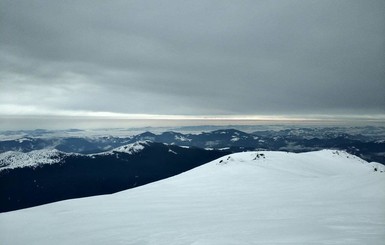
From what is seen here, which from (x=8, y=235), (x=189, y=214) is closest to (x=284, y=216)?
(x=189, y=214)

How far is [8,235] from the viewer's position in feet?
36.2

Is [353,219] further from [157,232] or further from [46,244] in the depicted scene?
[46,244]

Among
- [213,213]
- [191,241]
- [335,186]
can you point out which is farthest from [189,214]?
[335,186]

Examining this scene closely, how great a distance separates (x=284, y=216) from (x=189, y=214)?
4898 millimetres

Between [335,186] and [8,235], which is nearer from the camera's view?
[8,235]

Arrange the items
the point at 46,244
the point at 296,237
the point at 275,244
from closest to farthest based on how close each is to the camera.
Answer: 1. the point at 275,244
2. the point at 296,237
3. the point at 46,244

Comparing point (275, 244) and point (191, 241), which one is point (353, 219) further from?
point (191, 241)

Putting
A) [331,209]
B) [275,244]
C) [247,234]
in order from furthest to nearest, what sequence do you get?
[331,209] → [247,234] → [275,244]

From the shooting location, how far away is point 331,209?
1198 cm

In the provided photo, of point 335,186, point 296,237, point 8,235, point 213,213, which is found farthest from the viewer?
point 335,186

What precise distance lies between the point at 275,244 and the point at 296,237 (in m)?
1.04

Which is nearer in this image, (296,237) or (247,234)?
(296,237)

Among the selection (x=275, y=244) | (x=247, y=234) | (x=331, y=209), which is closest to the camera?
(x=275, y=244)

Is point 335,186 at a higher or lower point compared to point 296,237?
lower
